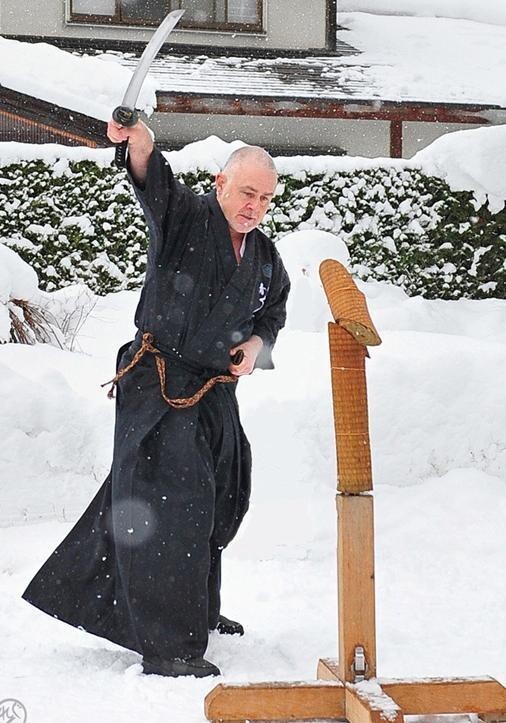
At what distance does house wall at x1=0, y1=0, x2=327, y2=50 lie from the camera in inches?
524

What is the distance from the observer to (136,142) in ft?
9.16

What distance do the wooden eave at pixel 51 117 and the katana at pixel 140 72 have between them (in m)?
7.36

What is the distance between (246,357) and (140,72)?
2.90ft

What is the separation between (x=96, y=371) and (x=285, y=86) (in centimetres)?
740

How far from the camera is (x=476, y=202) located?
29.8ft

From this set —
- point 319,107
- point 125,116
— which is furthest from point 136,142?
point 319,107

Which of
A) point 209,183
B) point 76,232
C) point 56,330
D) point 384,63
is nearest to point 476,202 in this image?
point 209,183

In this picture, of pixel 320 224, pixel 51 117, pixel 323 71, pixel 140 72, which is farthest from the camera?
pixel 323 71

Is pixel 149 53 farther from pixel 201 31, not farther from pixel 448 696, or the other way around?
pixel 201 31

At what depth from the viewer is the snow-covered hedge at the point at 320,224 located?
8.23 meters

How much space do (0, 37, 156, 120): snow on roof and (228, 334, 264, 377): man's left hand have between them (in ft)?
22.9

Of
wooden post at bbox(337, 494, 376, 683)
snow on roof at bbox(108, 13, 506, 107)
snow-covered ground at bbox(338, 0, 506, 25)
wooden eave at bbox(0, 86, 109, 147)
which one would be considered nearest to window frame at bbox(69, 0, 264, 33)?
snow on roof at bbox(108, 13, 506, 107)

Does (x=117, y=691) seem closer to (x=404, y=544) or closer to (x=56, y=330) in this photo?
(x=404, y=544)

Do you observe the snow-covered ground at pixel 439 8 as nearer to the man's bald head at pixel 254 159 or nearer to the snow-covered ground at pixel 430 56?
the snow-covered ground at pixel 430 56
